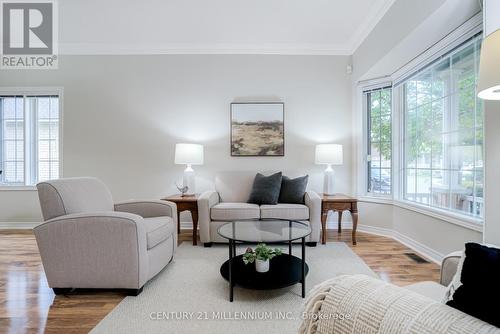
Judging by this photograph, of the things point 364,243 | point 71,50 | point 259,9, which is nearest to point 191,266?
point 364,243

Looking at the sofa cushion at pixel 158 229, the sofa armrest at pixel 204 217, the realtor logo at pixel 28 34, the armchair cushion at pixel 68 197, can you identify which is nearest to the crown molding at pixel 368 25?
the sofa armrest at pixel 204 217

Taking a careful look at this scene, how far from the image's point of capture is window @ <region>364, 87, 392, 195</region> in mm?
3443

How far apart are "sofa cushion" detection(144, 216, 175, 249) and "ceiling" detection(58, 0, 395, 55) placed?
91.2 inches

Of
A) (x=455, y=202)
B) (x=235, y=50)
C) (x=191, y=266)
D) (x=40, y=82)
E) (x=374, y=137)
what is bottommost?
(x=191, y=266)

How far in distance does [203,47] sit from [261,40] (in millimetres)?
854

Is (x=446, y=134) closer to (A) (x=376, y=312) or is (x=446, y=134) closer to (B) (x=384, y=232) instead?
(B) (x=384, y=232)

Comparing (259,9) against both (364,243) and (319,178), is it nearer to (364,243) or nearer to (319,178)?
(319,178)

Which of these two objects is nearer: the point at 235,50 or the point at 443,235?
the point at 443,235

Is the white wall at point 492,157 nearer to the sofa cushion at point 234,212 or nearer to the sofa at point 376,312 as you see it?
the sofa at point 376,312

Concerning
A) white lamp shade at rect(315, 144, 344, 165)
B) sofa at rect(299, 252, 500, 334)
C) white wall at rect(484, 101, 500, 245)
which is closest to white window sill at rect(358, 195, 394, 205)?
white lamp shade at rect(315, 144, 344, 165)

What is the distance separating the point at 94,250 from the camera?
1.86 m

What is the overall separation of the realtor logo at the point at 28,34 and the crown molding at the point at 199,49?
0.25 meters

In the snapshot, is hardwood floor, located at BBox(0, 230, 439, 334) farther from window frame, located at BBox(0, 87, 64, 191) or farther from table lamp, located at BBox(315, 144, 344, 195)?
window frame, located at BBox(0, 87, 64, 191)

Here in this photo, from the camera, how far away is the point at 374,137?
11.8 ft
